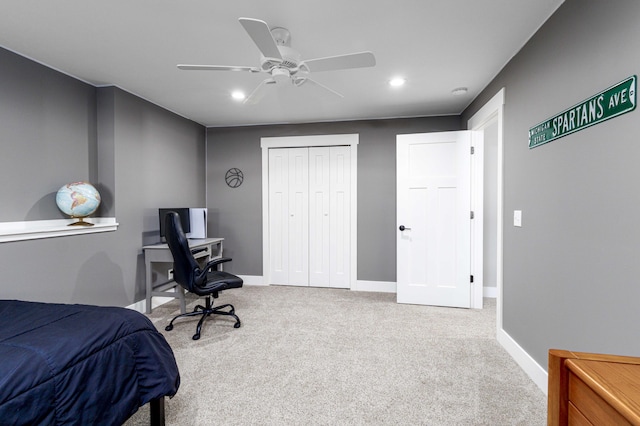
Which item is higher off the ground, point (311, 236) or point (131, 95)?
point (131, 95)

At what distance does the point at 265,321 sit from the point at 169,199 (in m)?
Answer: 2.07

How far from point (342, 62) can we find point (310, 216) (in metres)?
2.72

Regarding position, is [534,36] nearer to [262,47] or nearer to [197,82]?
[262,47]

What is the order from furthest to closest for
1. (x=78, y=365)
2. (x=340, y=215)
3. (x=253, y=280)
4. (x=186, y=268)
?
1. (x=253, y=280)
2. (x=340, y=215)
3. (x=186, y=268)
4. (x=78, y=365)

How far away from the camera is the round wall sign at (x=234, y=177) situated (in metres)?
4.62

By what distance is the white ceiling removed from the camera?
185 cm

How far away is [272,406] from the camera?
5.94ft

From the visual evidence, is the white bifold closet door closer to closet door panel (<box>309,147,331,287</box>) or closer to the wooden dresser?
closet door panel (<box>309,147,331,287</box>)

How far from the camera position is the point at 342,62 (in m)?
1.97

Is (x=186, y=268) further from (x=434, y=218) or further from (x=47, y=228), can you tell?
(x=434, y=218)

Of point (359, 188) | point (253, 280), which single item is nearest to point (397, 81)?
point (359, 188)

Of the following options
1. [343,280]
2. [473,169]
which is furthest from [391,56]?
[343,280]

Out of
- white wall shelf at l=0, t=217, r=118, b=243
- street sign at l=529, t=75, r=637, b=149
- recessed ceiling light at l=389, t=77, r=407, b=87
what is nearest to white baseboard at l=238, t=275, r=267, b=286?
white wall shelf at l=0, t=217, r=118, b=243

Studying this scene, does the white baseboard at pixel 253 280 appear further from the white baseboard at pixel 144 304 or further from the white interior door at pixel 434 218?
the white interior door at pixel 434 218
